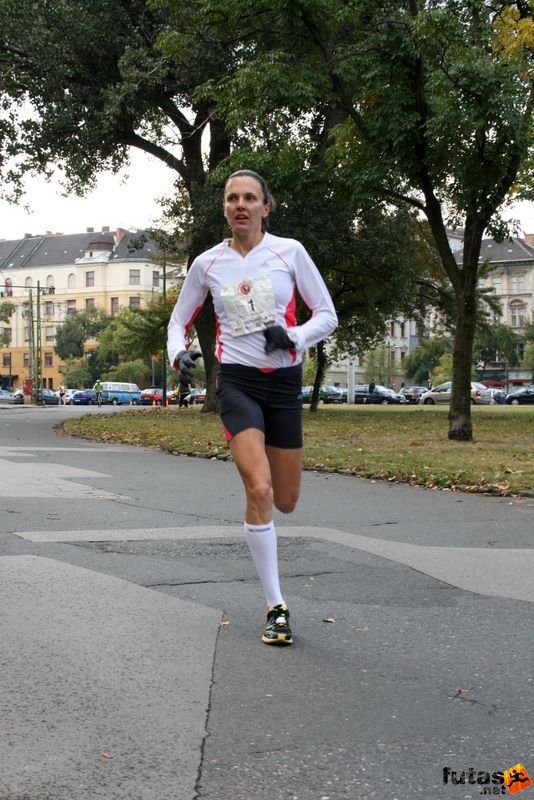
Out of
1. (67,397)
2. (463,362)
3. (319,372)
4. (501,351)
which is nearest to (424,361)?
(501,351)

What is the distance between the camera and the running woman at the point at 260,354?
4953 mm

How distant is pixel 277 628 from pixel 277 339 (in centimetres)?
125

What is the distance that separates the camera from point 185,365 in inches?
206

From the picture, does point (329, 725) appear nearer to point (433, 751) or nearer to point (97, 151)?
point (433, 751)

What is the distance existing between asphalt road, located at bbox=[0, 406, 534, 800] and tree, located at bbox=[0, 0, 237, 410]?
20.7 metres

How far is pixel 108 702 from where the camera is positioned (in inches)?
152

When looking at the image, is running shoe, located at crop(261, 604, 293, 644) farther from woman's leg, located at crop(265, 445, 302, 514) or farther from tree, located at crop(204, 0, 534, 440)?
tree, located at crop(204, 0, 534, 440)

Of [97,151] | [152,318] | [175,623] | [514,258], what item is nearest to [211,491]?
[175,623]

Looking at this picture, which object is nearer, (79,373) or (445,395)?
(445,395)

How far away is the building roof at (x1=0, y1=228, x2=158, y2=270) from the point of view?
130 m

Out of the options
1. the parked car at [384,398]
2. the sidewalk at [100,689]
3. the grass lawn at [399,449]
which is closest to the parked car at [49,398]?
the parked car at [384,398]

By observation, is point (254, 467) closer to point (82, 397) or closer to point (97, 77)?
point (97, 77)

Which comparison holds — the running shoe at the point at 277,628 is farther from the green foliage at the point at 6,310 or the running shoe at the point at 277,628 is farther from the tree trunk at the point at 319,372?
the green foliage at the point at 6,310

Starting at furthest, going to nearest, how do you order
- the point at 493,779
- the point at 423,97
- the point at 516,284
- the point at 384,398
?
the point at 516,284 → the point at 384,398 → the point at 423,97 → the point at 493,779
